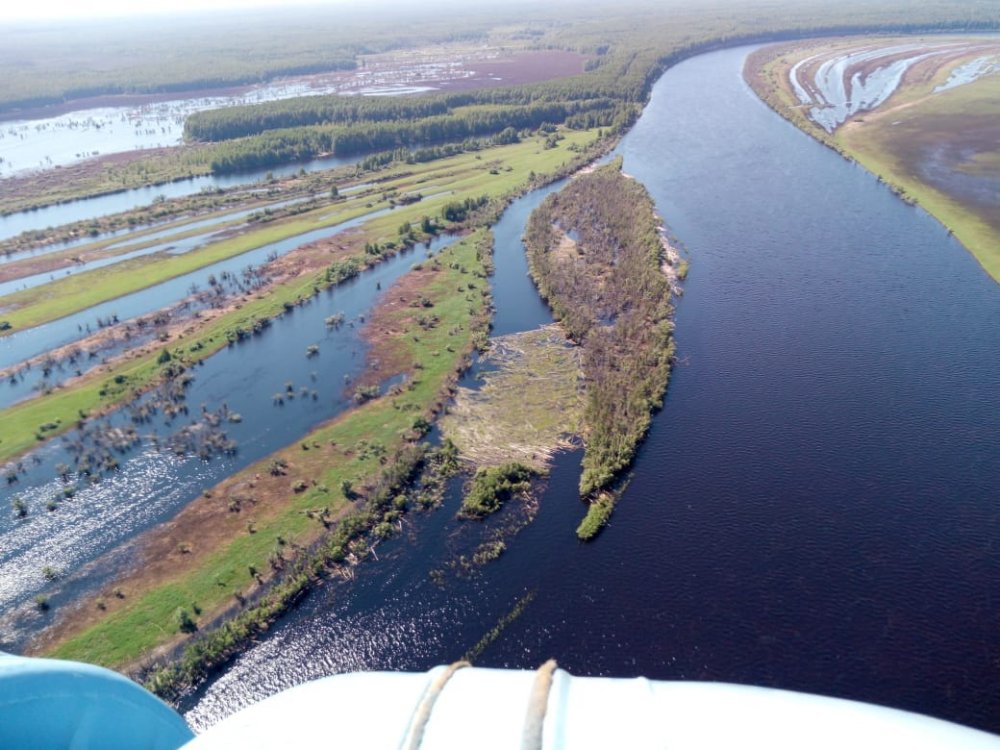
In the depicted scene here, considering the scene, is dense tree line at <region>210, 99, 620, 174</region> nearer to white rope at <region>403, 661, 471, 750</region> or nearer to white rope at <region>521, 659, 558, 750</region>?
white rope at <region>403, 661, 471, 750</region>

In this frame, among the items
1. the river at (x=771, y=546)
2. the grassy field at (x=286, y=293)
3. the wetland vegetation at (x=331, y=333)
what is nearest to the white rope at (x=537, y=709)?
the river at (x=771, y=546)

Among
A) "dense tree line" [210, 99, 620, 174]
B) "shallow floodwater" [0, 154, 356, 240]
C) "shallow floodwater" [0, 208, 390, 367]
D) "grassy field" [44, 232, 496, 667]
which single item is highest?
"dense tree line" [210, 99, 620, 174]

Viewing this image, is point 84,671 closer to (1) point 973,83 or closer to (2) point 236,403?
(2) point 236,403

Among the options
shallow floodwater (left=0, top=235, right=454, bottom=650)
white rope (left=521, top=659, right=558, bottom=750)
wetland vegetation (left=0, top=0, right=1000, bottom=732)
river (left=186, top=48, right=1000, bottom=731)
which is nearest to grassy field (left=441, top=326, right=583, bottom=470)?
wetland vegetation (left=0, top=0, right=1000, bottom=732)

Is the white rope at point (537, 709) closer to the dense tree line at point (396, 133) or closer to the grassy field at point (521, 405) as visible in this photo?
the grassy field at point (521, 405)

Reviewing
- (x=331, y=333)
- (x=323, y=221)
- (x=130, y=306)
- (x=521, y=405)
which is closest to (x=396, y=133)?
(x=323, y=221)

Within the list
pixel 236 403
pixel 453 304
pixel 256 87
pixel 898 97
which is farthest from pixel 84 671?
pixel 256 87
